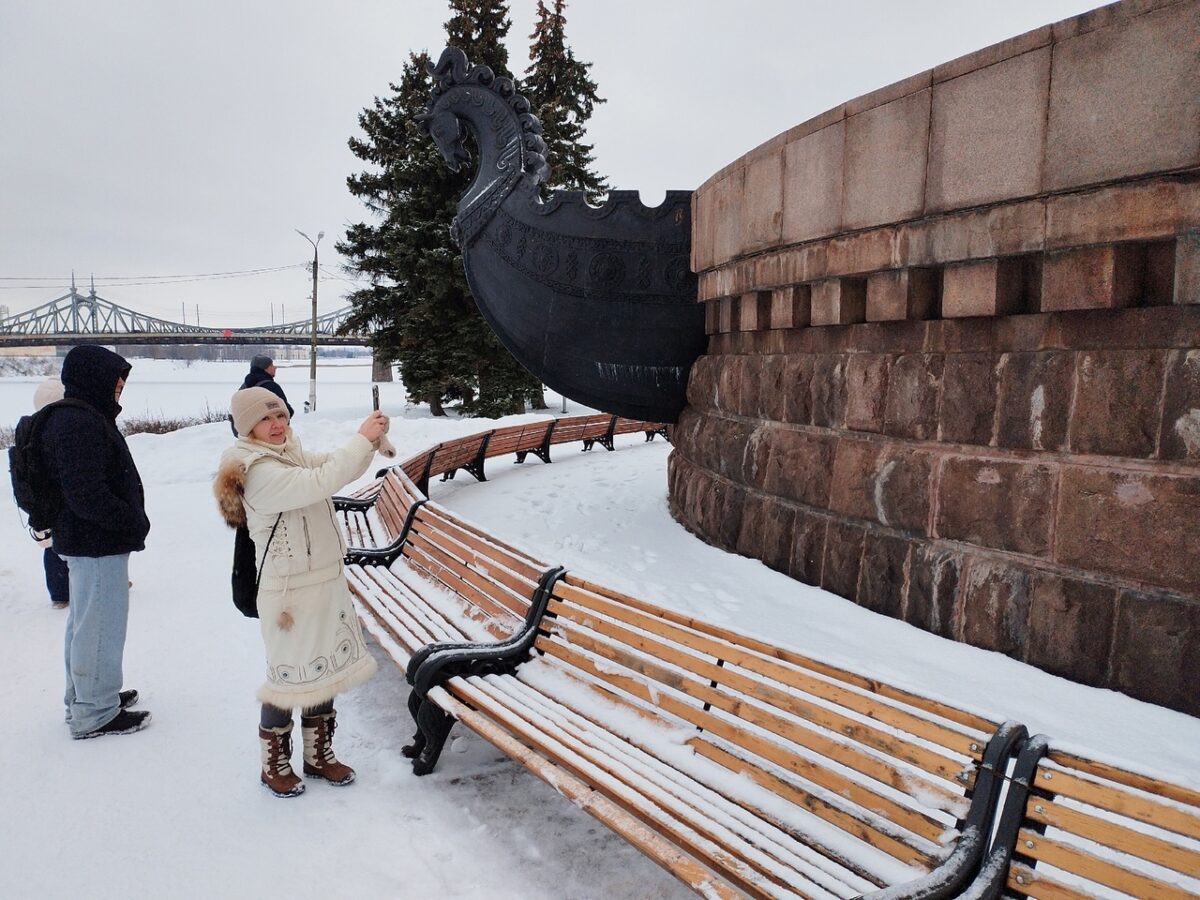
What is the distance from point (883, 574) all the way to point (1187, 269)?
75.0 inches

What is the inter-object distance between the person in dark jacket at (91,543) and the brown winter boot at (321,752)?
0.97m

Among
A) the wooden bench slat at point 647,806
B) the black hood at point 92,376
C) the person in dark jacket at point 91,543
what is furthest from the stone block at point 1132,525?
the black hood at point 92,376

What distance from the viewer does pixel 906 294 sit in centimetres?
397

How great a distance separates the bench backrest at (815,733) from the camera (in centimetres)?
192

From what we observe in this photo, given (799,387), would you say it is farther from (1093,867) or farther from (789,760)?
(1093,867)

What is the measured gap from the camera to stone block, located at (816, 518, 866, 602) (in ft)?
14.0

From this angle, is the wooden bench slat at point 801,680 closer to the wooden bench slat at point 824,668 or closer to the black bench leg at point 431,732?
the wooden bench slat at point 824,668

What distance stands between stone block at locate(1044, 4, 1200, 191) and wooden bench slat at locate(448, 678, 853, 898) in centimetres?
290

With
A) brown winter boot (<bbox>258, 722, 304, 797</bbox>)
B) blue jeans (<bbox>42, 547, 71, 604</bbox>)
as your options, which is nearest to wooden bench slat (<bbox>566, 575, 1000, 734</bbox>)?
brown winter boot (<bbox>258, 722, 304, 797</bbox>)

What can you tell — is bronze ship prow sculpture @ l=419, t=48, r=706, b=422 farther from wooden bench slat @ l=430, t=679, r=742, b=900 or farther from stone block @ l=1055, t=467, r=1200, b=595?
wooden bench slat @ l=430, t=679, r=742, b=900

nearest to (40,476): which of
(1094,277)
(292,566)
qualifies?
(292,566)

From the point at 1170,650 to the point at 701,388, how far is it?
3793 mm

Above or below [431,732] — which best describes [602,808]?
above

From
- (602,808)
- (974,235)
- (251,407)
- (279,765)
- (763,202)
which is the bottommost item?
(279,765)
